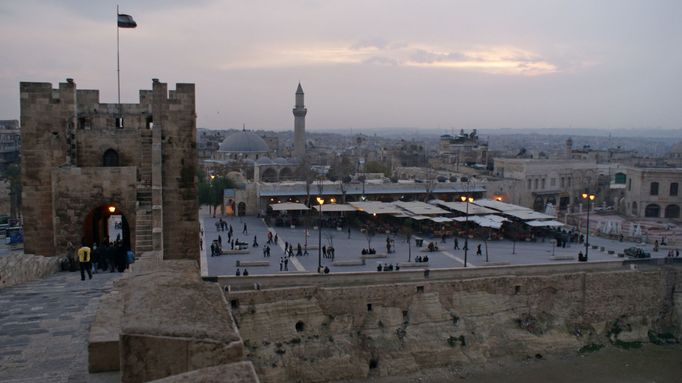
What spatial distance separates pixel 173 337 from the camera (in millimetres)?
4137

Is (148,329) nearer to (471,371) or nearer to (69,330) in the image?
(69,330)

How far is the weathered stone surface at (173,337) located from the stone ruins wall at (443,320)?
14818mm

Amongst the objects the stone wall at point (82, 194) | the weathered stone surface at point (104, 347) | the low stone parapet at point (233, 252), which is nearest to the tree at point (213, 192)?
the low stone parapet at point (233, 252)

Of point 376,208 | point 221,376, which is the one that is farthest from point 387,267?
point 221,376

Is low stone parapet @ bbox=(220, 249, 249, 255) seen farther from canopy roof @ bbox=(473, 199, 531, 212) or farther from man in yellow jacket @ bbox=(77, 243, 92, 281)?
canopy roof @ bbox=(473, 199, 531, 212)

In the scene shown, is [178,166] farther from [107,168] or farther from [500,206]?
[500,206]

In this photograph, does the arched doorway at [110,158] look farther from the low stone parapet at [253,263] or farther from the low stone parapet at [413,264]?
the low stone parapet at [413,264]

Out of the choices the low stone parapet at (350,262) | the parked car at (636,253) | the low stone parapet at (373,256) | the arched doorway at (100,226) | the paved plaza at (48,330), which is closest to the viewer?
the paved plaza at (48,330)

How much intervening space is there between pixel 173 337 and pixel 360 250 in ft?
78.6

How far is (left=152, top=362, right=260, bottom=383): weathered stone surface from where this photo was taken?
134 inches

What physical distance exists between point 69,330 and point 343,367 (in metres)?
13.9

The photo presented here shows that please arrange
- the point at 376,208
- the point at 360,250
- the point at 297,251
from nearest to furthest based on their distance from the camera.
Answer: the point at 297,251
the point at 360,250
the point at 376,208

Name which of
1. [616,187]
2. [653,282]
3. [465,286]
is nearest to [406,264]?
[465,286]

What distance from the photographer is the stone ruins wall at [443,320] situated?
65.4 ft
